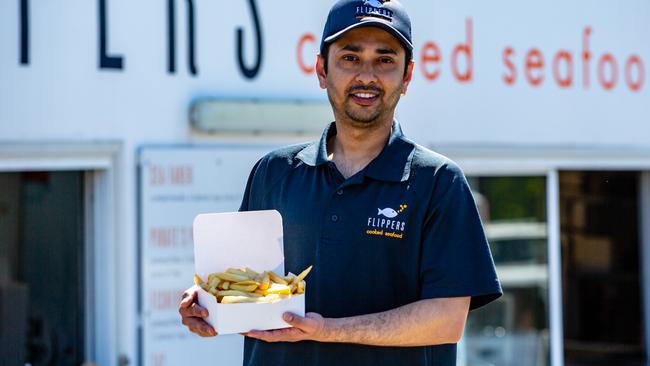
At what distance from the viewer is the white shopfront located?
5.09 m

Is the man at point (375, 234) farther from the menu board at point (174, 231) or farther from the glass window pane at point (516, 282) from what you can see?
the glass window pane at point (516, 282)

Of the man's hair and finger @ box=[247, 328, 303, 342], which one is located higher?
the man's hair

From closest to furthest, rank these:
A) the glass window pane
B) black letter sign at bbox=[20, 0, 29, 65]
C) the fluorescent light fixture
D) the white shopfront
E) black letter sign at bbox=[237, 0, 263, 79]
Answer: black letter sign at bbox=[20, 0, 29, 65], the white shopfront, the fluorescent light fixture, black letter sign at bbox=[237, 0, 263, 79], the glass window pane

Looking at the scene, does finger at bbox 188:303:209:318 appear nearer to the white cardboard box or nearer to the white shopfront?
the white cardboard box

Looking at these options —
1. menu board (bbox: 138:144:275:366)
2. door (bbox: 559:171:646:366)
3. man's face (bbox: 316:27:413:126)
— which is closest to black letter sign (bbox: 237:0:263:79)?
menu board (bbox: 138:144:275:366)

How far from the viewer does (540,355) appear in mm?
7012

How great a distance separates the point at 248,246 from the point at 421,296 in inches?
19.1

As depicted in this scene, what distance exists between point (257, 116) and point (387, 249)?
2.86m

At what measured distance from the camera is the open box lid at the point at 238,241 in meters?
2.86

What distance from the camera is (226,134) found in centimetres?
555

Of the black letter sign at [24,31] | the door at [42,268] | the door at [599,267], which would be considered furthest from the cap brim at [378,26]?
the door at [599,267]

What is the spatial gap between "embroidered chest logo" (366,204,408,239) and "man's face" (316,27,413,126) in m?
0.27

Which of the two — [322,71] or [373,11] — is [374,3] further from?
[322,71]

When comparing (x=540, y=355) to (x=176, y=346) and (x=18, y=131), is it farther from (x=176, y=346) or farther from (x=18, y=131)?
(x=18, y=131)
